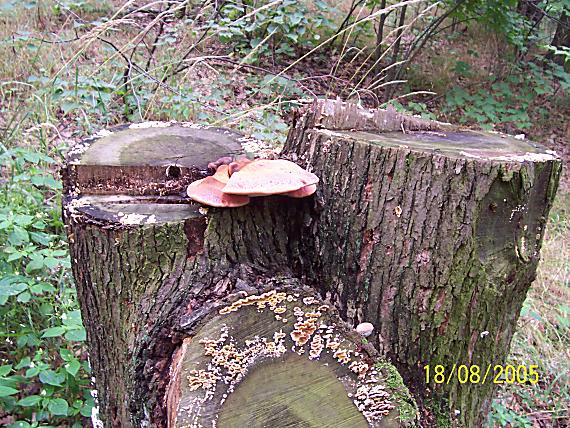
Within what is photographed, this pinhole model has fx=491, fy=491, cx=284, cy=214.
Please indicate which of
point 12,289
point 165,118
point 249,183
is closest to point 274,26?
point 165,118

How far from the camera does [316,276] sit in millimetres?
1878

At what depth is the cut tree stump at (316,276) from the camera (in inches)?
56.4

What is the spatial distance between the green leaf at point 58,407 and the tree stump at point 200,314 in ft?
0.94

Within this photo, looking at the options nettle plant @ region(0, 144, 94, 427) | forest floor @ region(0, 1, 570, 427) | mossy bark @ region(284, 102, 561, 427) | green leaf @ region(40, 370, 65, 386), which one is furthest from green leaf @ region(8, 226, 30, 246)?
mossy bark @ region(284, 102, 561, 427)

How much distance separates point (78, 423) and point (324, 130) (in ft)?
5.72

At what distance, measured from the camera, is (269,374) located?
142 cm

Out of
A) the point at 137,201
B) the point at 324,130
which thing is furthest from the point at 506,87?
the point at 137,201

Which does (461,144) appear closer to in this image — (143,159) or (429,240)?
(429,240)

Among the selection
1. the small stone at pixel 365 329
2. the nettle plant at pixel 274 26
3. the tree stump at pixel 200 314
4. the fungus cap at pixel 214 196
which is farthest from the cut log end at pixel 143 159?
the nettle plant at pixel 274 26

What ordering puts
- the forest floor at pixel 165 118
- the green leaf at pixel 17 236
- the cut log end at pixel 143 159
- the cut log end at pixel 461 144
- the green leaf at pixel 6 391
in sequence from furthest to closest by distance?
the forest floor at pixel 165 118
the green leaf at pixel 17 236
the green leaf at pixel 6 391
the cut log end at pixel 143 159
the cut log end at pixel 461 144

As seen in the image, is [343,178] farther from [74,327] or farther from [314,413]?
[74,327]

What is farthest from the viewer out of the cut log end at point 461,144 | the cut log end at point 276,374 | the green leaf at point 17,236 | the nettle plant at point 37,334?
the green leaf at point 17,236

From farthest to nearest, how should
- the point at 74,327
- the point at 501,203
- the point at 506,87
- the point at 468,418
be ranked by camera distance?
the point at 506,87 → the point at 74,327 → the point at 468,418 → the point at 501,203

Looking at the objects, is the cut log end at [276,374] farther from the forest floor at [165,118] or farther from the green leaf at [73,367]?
the forest floor at [165,118]
